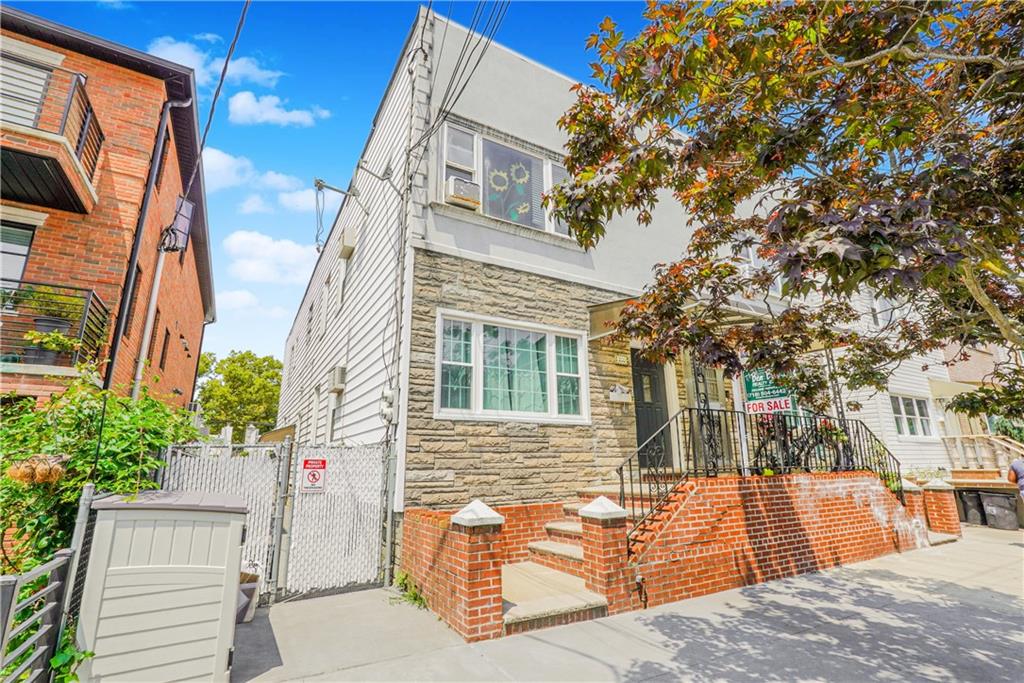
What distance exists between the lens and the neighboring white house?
6605mm

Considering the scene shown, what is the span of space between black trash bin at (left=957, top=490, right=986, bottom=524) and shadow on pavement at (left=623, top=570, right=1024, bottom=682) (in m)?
8.72

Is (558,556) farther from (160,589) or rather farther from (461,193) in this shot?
(461,193)

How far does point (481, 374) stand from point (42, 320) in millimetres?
6770

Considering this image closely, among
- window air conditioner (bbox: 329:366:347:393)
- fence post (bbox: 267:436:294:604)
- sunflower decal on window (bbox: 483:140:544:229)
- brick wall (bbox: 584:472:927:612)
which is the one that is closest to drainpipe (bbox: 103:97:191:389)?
window air conditioner (bbox: 329:366:347:393)

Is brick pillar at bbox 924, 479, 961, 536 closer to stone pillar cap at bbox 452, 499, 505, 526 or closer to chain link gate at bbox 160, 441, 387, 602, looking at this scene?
stone pillar cap at bbox 452, 499, 505, 526

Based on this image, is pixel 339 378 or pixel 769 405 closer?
pixel 769 405

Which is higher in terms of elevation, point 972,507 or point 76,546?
point 76,546

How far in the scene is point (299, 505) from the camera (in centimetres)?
578

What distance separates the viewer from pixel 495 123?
8289 millimetres

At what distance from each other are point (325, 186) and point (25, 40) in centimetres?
533

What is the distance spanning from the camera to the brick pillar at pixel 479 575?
428cm

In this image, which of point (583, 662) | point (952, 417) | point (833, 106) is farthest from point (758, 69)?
point (952, 417)

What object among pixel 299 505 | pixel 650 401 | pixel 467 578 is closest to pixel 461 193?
pixel 299 505

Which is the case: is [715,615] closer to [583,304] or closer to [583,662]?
[583,662]
